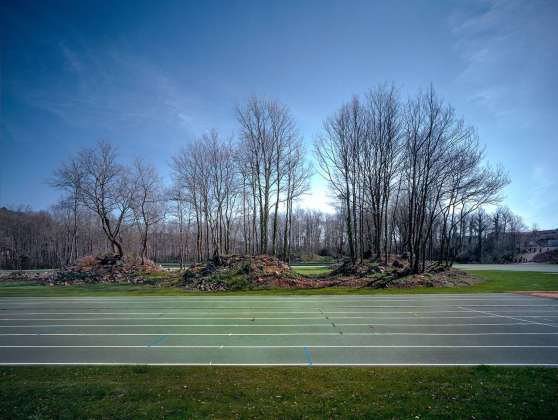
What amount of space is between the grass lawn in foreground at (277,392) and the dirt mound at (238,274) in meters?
17.2

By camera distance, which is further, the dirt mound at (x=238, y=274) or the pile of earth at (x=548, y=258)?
the pile of earth at (x=548, y=258)

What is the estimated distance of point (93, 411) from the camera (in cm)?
530

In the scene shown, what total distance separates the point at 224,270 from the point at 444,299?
17.4 m

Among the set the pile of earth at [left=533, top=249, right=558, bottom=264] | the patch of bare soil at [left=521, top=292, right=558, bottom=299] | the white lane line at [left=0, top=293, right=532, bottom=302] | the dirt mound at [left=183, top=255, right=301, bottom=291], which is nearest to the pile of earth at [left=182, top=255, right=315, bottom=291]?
the dirt mound at [left=183, top=255, right=301, bottom=291]

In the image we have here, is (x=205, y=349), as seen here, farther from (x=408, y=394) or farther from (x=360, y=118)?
(x=360, y=118)

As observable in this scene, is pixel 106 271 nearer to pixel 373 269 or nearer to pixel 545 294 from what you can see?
pixel 373 269

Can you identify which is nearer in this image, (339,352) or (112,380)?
(112,380)

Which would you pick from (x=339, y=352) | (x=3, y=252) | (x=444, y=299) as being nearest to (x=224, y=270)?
(x=444, y=299)

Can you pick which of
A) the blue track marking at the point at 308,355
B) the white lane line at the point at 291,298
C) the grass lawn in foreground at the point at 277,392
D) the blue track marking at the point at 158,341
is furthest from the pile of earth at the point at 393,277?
the grass lawn in foreground at the point at 277,392

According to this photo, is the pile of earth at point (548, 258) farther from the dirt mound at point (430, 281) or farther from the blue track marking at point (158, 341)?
the blue track marking at point (158, 341)

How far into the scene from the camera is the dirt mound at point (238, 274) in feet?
81.1

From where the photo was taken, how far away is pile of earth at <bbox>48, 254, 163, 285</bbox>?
100ft

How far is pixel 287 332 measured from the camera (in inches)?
445

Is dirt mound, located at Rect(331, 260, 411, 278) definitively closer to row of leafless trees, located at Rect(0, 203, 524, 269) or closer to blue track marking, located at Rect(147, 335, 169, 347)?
blue track marking, located at Rect(147, 335, 169, 347)
